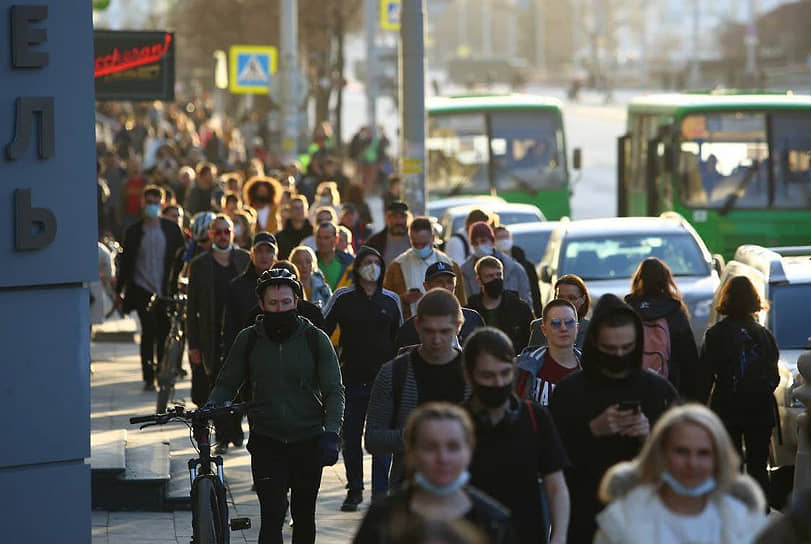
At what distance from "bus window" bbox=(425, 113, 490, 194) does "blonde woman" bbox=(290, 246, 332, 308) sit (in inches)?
604

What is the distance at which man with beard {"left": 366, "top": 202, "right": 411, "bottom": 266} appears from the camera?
48.2 feet

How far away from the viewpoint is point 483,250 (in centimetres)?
1340

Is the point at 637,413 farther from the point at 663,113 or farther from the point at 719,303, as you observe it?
the point at 663,113

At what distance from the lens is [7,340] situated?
806 centimetres

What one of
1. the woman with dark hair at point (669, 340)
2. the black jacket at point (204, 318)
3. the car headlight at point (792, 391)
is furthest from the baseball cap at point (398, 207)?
the woman with dark hair at point (669, 340)

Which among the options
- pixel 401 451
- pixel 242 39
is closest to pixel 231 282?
pixel 401 451

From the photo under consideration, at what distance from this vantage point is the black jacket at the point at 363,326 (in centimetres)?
1087

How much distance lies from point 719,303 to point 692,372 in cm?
43

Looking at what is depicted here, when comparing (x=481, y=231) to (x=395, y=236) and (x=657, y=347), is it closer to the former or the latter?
(x=395, y=236)

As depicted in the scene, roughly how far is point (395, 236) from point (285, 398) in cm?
624

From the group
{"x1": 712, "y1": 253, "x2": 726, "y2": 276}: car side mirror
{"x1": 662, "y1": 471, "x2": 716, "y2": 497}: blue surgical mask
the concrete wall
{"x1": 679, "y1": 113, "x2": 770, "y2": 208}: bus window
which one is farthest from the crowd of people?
{"x1": 679, "y1": 113, "x2": 770, "y2": 208}: bus window

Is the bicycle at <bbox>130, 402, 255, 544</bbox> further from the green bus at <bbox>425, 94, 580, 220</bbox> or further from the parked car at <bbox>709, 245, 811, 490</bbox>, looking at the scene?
the green bus at <bbox>425, 94, 580, 220</bbox>

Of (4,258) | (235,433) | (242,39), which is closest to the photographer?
(4,258)

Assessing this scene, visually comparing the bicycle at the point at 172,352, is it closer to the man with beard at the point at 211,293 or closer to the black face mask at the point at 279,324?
the man with beard at the point at 211,293
